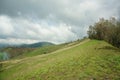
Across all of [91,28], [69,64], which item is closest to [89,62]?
[69,64]

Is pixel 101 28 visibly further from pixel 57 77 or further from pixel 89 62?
pixel 57 77

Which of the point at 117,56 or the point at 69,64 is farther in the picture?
the point at 117,56

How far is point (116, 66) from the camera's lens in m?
37.8

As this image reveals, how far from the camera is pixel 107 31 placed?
256 ft

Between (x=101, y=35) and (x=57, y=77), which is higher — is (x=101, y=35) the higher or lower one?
the higher one

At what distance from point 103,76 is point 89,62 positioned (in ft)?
27.6

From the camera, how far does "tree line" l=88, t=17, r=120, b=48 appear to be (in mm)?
74688

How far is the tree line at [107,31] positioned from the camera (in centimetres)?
7469

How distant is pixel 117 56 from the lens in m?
44.4

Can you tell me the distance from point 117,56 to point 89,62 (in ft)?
27.2

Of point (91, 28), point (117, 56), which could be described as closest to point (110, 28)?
point (91, 28)

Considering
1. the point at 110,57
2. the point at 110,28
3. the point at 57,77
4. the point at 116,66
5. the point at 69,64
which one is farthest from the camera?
the point at 110,28

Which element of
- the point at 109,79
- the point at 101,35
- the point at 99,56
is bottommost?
the point at 109,79

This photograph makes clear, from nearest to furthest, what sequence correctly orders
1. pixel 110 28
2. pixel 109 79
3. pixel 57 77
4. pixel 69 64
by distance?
pixel 109 79 → pixel 57 77 → pixel 69 64 → pixel 110 28
